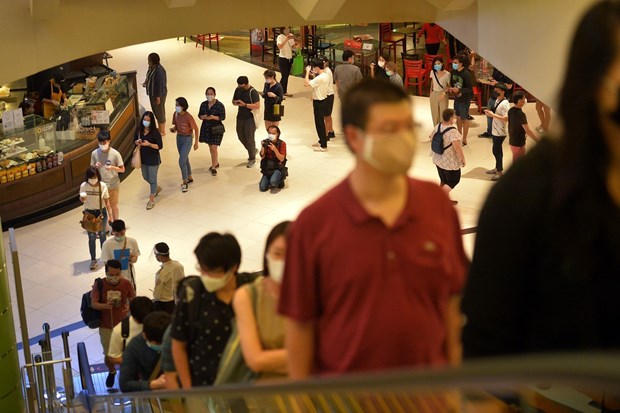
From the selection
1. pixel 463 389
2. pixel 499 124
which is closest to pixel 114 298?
pixel 499 124

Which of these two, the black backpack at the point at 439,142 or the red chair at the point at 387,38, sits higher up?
the red chair at the point at 387,38

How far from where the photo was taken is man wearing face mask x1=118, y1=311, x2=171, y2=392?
19.2ft

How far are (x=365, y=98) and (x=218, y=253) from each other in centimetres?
165

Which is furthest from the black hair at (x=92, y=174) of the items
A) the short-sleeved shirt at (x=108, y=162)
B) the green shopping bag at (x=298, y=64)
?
the green shopping bag at (x=298, y=64)

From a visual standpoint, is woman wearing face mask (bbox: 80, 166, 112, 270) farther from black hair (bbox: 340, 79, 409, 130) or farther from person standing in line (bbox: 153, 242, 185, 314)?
black hair (bbox: 340, 79, 409, 130)

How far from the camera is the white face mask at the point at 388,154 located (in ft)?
8.00

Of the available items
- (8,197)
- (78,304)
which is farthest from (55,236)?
(78,304)

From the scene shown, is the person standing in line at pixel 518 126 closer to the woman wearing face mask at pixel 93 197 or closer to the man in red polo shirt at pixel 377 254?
the woman wearing face mask at pixel 93 197

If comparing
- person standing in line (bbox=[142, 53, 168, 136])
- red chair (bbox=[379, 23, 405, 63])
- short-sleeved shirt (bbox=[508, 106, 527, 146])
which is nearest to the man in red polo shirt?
short-sleeved shirt (bbox=[508, 106, 527, 146])

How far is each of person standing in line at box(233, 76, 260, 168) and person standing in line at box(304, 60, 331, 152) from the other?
119 cm

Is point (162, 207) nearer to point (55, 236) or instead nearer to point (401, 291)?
point (55, 236)

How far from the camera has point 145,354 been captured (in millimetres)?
5957

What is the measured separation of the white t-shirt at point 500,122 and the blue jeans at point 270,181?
316 centimetres

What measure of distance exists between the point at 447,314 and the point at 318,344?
13.7 inches
